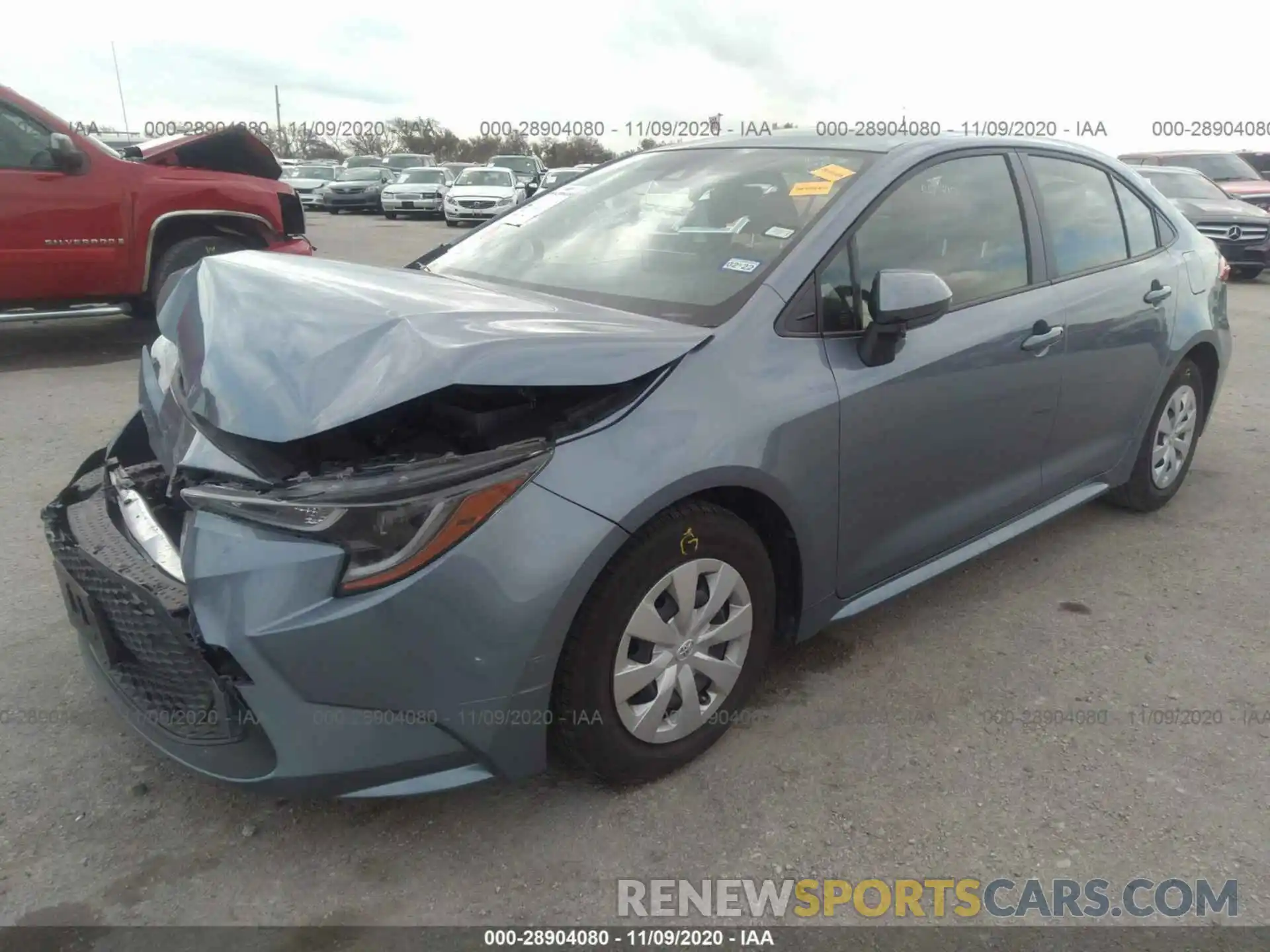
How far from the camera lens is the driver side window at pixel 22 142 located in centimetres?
655

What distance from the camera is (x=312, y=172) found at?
2900 cm

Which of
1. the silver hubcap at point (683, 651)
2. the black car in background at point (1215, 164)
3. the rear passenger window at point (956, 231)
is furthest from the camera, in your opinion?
the black car in background at point (1215, 164)

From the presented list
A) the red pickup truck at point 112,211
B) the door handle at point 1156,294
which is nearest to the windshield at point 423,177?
the red pickup truck at point 112,211

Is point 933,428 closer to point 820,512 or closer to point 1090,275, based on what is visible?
point 820,512

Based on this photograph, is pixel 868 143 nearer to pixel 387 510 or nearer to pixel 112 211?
pixel 387 510

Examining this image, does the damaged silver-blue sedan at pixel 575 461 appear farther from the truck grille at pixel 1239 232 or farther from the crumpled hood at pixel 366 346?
the truck grille at pixel 1239 232

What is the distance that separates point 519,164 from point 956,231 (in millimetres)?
25986

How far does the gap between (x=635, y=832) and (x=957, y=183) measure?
2235 millimetres

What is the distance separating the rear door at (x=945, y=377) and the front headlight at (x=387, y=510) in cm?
109

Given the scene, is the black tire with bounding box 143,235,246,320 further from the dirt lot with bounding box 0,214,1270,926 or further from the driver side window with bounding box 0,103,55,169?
the dirt lot with bounding box 0,214,1270,926

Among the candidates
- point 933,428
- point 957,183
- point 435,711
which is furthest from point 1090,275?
point 435,711

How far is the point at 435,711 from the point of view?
1.99 meters

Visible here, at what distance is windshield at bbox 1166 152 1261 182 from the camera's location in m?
15.1

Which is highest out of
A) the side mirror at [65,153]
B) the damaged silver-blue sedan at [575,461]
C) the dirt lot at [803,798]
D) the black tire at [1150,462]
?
the side mirror at [65,153]
